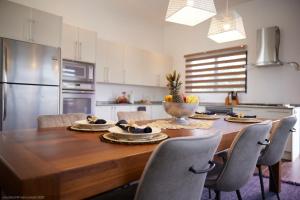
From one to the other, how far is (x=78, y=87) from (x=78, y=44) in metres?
0.70

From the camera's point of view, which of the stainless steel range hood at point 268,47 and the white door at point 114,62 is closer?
the stainless steel range hood at point 268,47

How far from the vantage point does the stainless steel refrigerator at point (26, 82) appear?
2523 millimetres

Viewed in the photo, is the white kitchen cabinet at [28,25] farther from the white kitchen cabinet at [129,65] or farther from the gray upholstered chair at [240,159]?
the gray upholstered chair at [240,159]

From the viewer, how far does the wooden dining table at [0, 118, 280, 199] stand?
530 millimetres

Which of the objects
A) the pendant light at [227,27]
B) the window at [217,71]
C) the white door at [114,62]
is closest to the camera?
the pendant light at [227,27]

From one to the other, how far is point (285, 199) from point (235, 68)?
280 cm

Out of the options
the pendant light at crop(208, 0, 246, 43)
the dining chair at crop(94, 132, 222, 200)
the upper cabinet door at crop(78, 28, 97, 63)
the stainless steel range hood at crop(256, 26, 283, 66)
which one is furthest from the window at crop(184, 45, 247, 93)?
the dining chair at crop(94, 132, 222, 200)

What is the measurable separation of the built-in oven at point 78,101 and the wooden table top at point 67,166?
2.38 metres

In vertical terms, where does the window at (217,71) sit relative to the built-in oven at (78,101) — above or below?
above

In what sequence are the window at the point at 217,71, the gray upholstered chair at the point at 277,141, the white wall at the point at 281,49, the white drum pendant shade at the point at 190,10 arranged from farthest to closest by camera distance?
the window at the point at 217,71 < the white wall at the point at 281,49 < the white drum pendant shade at the point at 190,10 < the gray upholstered chair at the point at 277,141

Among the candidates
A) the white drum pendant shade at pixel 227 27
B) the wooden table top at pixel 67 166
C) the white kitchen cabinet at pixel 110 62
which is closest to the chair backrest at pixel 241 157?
the wooden table top at pixel 67 166

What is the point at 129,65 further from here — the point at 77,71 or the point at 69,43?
the point at 69,43

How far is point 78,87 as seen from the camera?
3.36m

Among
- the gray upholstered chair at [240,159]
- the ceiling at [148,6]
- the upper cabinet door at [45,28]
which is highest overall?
the ceiling at [148,6]
